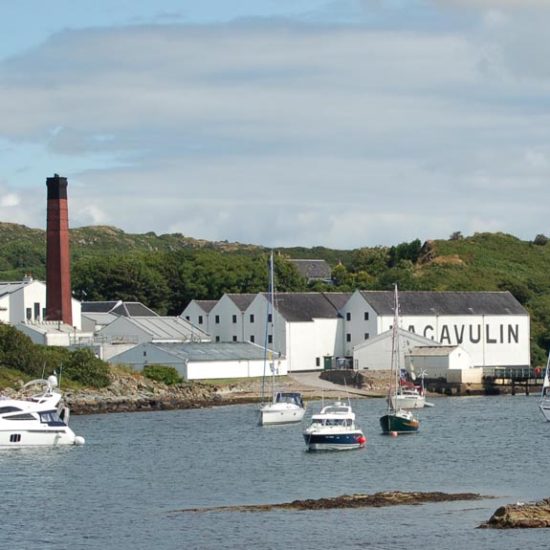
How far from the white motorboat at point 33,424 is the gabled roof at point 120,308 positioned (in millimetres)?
56760

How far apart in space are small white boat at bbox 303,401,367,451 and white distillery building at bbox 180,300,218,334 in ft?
197

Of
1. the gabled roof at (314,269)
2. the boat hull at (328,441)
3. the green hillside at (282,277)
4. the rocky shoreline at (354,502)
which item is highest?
the gabled roof at (314,269)

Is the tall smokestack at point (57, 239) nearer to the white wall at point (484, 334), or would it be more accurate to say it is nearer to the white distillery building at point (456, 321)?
the white distillery building at point (456, 321)

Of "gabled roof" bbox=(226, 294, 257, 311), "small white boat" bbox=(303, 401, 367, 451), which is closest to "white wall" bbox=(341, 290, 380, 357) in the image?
"gabled roof" bbox=(226, 294, 257, 311)

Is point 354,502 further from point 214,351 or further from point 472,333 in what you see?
point 472,333

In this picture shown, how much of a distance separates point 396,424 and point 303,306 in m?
48.2

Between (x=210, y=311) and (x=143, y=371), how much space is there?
24.5 metres

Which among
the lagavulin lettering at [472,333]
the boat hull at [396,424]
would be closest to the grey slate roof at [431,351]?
the lagavulin lettering at [472,333]

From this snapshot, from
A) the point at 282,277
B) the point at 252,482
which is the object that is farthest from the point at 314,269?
the point at 252,482

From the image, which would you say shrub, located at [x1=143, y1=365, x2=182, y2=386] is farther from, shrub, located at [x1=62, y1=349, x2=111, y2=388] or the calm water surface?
the calm water surface

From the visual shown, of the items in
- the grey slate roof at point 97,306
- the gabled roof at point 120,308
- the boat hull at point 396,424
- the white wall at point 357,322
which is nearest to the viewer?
the boat hull at point 396,424

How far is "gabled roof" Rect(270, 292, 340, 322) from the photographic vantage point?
122625 millimetres

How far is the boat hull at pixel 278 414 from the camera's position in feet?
269

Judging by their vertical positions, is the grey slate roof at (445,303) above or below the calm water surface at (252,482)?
above
